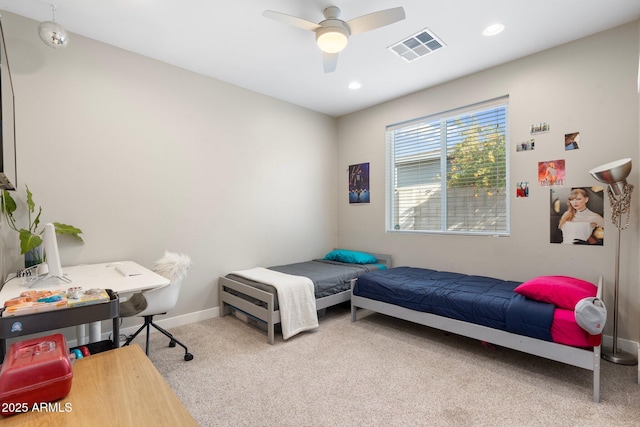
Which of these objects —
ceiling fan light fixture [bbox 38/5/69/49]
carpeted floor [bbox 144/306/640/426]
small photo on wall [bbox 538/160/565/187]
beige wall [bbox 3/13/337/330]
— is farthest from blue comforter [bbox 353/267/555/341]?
ceiling fan light fixture [bbox 38/5/69/49]

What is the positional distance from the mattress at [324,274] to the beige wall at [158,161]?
0.35 meters

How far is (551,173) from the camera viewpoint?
298 cm

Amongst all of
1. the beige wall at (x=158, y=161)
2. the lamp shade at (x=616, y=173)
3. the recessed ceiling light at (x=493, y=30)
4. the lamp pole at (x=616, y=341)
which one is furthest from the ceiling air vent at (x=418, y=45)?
the lamp pole at (x=616, y=341)

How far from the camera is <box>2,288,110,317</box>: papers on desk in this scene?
51.1 inches

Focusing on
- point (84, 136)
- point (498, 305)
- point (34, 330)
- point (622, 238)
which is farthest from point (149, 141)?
point (622, 238)

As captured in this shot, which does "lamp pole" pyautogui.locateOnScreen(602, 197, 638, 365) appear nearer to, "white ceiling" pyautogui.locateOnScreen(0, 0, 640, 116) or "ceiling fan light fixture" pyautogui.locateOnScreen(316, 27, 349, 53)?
"white ceiling" pyautogui.locateOnScreen(0, 0, 640, 116)

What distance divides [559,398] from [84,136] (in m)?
4.27

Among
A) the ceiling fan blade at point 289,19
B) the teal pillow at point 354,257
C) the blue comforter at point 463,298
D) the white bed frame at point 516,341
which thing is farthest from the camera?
the teal pillow at point 354,257

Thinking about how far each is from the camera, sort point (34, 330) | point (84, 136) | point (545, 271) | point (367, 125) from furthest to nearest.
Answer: point (367, 125)
point (545, 271)
point (84, 136)
point (34, 330)

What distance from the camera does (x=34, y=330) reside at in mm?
1327

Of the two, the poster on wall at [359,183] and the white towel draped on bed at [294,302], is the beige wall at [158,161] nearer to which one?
the poster on wall at [359,183]

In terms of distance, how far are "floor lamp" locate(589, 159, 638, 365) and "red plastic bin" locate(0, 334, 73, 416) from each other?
3.41m

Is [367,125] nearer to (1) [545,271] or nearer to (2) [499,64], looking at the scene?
(2) [499,64]

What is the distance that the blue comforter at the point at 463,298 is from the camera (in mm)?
2275
